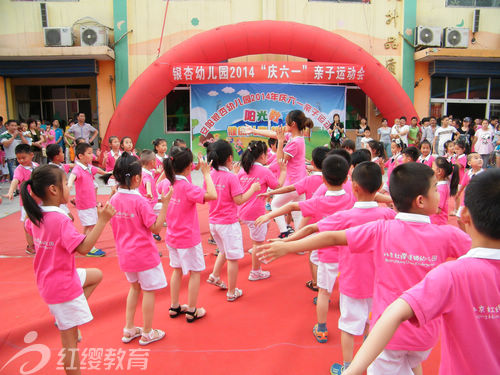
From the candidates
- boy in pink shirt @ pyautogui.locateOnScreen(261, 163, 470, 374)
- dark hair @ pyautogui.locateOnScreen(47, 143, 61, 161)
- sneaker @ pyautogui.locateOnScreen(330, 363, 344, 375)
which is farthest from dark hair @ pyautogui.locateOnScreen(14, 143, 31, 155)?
boy in pink shirt @ pyautogui.locateOnScreen(261, 163, 470, 374)

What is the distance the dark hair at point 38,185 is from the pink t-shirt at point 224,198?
1437 mm

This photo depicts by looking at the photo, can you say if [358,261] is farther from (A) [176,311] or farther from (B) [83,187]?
(B) [83,187]

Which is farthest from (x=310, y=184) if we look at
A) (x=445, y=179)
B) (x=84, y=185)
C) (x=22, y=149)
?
(x=22, y=149)

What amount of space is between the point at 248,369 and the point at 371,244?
1.33 metres

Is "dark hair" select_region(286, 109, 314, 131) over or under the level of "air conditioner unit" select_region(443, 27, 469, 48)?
under

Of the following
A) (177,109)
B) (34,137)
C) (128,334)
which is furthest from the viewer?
(177,109)

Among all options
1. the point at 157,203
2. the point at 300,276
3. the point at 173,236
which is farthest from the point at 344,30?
the point at 173,236

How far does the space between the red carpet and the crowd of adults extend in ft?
19.1

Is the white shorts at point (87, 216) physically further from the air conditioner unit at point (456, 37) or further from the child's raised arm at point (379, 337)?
the air conditioner unit at point (456, 37)

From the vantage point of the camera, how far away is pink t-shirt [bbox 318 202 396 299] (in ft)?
6.67

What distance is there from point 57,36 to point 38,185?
408 inches

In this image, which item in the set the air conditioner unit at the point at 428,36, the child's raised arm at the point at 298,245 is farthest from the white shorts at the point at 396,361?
the air conditioner unit at the point at 428,36

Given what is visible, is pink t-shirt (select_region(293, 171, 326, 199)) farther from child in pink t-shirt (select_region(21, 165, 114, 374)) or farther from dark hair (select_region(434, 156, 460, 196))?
child in pink t-shirt (select_region(21, 165, 114, 374))

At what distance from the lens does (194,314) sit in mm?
3029
